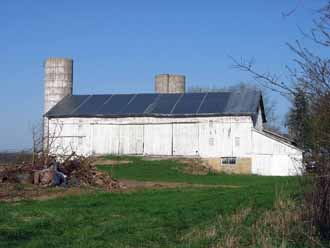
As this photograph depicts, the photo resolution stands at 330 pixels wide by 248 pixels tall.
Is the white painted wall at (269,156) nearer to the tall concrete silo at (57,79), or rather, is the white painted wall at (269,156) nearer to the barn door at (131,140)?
the barn door at (131,140)

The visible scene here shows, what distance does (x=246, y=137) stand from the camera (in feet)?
135

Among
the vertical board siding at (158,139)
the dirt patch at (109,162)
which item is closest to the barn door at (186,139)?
the vertical board siding at (158,139)

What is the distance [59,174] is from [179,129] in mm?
20028

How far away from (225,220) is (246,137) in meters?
28.7

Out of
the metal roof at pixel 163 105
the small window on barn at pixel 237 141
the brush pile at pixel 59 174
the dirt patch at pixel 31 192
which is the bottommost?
the dirt patch at pixel 31 192

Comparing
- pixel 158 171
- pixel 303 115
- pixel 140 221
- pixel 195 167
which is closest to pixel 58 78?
pixel 195 167

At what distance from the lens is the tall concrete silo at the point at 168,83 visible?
52.8 meters

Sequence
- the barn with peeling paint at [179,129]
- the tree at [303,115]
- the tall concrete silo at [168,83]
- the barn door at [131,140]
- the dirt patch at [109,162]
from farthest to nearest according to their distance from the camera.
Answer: the tall concrete silo at [168,83]
the barn door at [131,140]
the barn with peeling paint at [179,129]
the dirt patch at [109,162]
the tree at [303,115]

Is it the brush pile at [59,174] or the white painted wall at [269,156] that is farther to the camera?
the white painted wall at [269,156]

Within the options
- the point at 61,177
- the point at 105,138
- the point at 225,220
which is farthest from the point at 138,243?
the point at 105,138

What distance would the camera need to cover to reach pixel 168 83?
5288cm

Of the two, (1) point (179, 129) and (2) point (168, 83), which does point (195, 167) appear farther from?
(2) point (168, 83)

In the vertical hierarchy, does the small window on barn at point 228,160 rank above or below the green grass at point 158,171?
above

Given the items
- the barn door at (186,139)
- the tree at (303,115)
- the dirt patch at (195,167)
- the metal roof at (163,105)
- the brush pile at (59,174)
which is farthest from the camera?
the metal roof at (163,105)
